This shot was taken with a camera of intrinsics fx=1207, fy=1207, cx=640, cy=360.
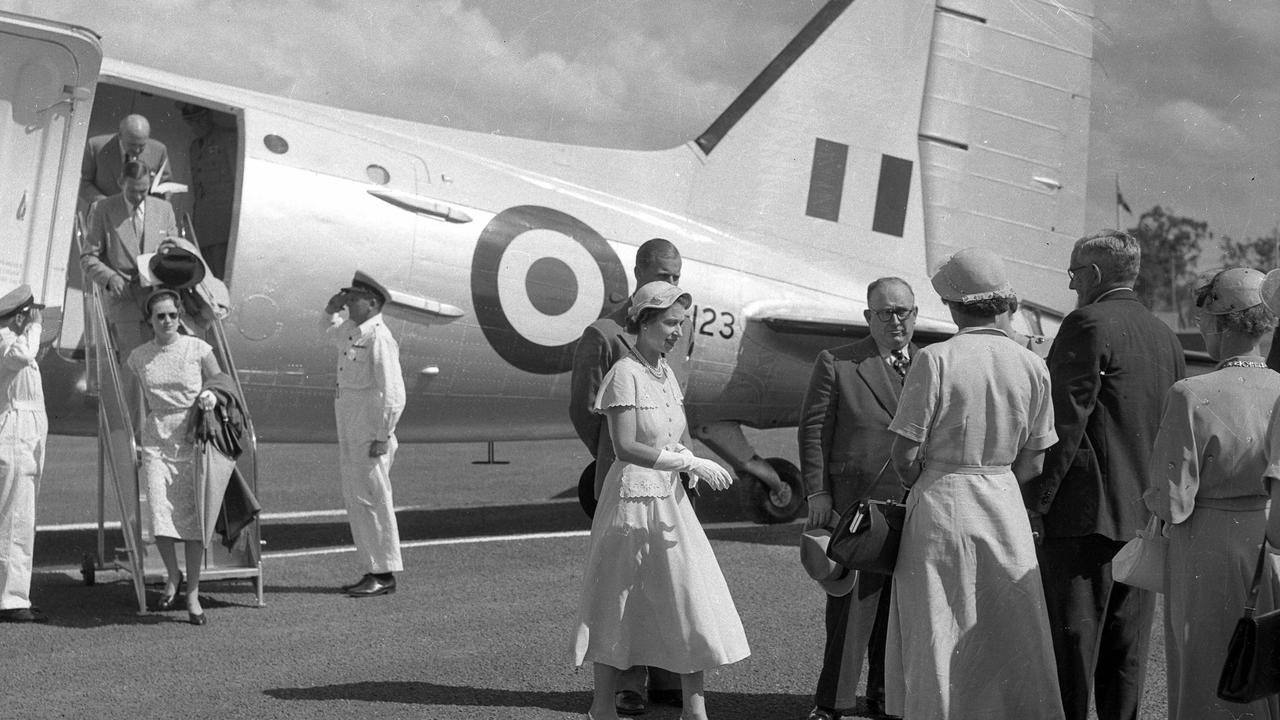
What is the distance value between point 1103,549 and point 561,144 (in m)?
7.36

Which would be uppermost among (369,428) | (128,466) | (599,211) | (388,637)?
(599,211)

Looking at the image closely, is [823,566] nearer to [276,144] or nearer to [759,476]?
[276,144]

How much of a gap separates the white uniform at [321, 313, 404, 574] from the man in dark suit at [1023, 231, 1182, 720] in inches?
170

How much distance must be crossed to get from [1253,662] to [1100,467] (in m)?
1.20

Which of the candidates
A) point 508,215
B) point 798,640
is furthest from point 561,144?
point 798,640

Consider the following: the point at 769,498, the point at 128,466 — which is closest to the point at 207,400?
the point at 128,466

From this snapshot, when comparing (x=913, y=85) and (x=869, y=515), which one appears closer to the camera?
(x=869, y=515)

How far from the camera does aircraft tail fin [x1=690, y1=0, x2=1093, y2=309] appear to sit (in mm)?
11312

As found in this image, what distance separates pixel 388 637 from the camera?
20.3ft

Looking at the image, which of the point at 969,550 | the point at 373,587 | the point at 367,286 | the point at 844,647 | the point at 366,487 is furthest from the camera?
the point at 367,286

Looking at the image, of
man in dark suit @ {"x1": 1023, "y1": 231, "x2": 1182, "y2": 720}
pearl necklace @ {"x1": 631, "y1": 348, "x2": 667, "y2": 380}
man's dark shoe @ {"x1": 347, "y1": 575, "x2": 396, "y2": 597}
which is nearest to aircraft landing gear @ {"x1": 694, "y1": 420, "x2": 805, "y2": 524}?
man's dark shoe @ {"x1": 347, "y1": 575, "x2": 396, "y2": 597}

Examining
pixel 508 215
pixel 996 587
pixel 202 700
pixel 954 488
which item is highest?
pixel 508 215

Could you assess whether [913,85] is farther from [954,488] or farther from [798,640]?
[954,488]

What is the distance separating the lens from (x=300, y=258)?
28.5ft
